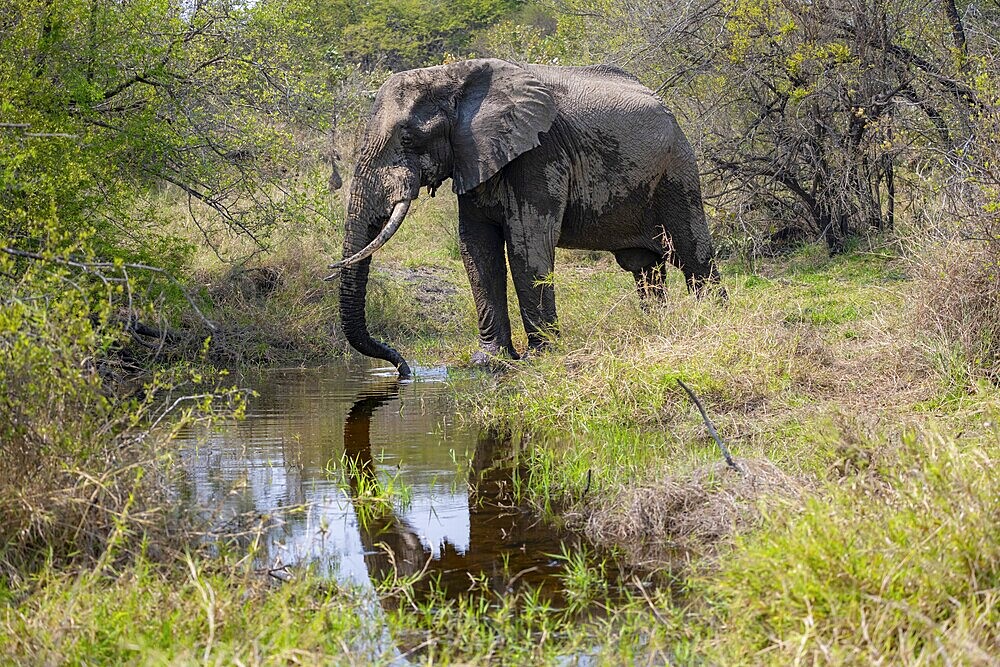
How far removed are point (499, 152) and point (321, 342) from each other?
3888 millimetres

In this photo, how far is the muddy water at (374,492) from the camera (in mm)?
5383

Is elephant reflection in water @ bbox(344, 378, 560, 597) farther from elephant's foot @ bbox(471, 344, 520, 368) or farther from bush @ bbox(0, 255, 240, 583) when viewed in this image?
elephant's foot @ bbox(471, 344, 520, 368)

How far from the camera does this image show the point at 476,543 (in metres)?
5.83

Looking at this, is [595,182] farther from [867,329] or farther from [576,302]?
[867,329]

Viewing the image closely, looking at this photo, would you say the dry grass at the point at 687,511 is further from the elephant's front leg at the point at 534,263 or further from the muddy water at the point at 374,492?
the elephant's front leg at the point at 534,263

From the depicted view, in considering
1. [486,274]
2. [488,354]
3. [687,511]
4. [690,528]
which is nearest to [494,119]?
[486,274]

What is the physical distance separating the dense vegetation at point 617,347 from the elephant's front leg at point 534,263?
19 cm

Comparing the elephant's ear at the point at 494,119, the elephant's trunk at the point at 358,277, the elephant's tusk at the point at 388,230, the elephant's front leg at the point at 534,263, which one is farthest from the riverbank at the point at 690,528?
the elephant's tusk at the point at 388,230

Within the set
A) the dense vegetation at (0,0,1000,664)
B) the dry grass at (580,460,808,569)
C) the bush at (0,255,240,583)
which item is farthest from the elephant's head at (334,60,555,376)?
the bush at (0,255,240,583)

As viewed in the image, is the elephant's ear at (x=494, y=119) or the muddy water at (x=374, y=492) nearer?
the muddy water at (x=374, y=492)

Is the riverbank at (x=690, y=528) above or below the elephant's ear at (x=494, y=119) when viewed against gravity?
below

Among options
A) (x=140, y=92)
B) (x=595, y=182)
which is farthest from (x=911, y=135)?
(x=140, y=92)

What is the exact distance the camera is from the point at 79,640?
3.92 metres

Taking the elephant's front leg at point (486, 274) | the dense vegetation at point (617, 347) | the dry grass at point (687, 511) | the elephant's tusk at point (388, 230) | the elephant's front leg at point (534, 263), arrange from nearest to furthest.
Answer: the dense vegetation at point (617, 347)
the dry grass at point (687, 511)
the elephant's tusk at point (388, 230)
the elephant's front leg at point (534, 263)
the elephant's front leg at point (486, 274)
